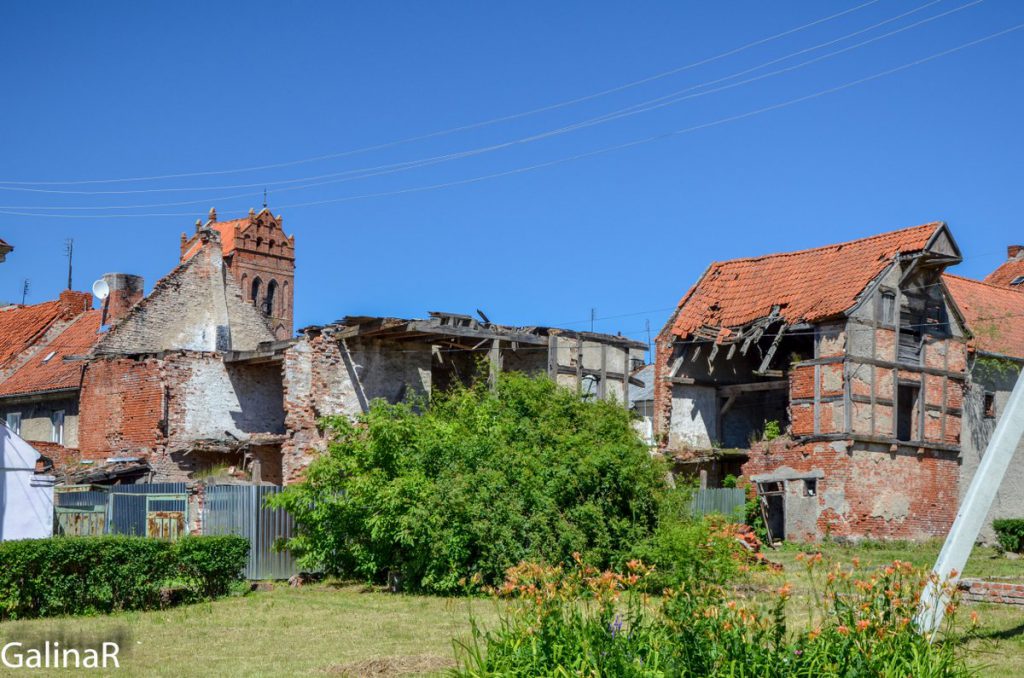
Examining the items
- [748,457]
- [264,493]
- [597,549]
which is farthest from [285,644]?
[748,457]

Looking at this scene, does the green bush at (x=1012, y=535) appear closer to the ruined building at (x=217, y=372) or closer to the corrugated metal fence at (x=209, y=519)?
the ruined building at (x=217, y=372)

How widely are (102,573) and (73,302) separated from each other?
2956 centimetres

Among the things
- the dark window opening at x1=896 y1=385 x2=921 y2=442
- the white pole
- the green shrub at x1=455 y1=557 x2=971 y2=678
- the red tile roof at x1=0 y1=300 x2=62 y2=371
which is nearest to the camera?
the green shrub at x1=455 y1=557 x2=971 y2=678

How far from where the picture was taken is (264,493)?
2417cm

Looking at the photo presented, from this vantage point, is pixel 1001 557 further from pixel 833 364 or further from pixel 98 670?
pixel 98 670

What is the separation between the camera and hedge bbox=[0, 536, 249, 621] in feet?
57.6

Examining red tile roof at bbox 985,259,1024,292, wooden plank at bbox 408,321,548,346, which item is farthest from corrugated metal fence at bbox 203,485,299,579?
red tile roof at bbox 985,259,1024,292

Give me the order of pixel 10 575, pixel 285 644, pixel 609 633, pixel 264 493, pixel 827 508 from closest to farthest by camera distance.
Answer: pixel 609 633 → pixel 285 644 → pixel 10 575 → pixel 264 493 → pixel 827 508

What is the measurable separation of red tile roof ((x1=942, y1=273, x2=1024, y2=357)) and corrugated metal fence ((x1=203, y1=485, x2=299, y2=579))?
73.0ft

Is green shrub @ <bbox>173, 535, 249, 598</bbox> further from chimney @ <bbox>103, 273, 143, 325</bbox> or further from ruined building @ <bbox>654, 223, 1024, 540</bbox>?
chimney @ <bbox>103, 273, 143, 325</bbox>

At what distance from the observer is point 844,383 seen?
3186 centimetres

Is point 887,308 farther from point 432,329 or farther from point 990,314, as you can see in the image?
point 432,329

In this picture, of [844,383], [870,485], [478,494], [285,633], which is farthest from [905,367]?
[285,633]

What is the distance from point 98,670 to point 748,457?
994 inches
